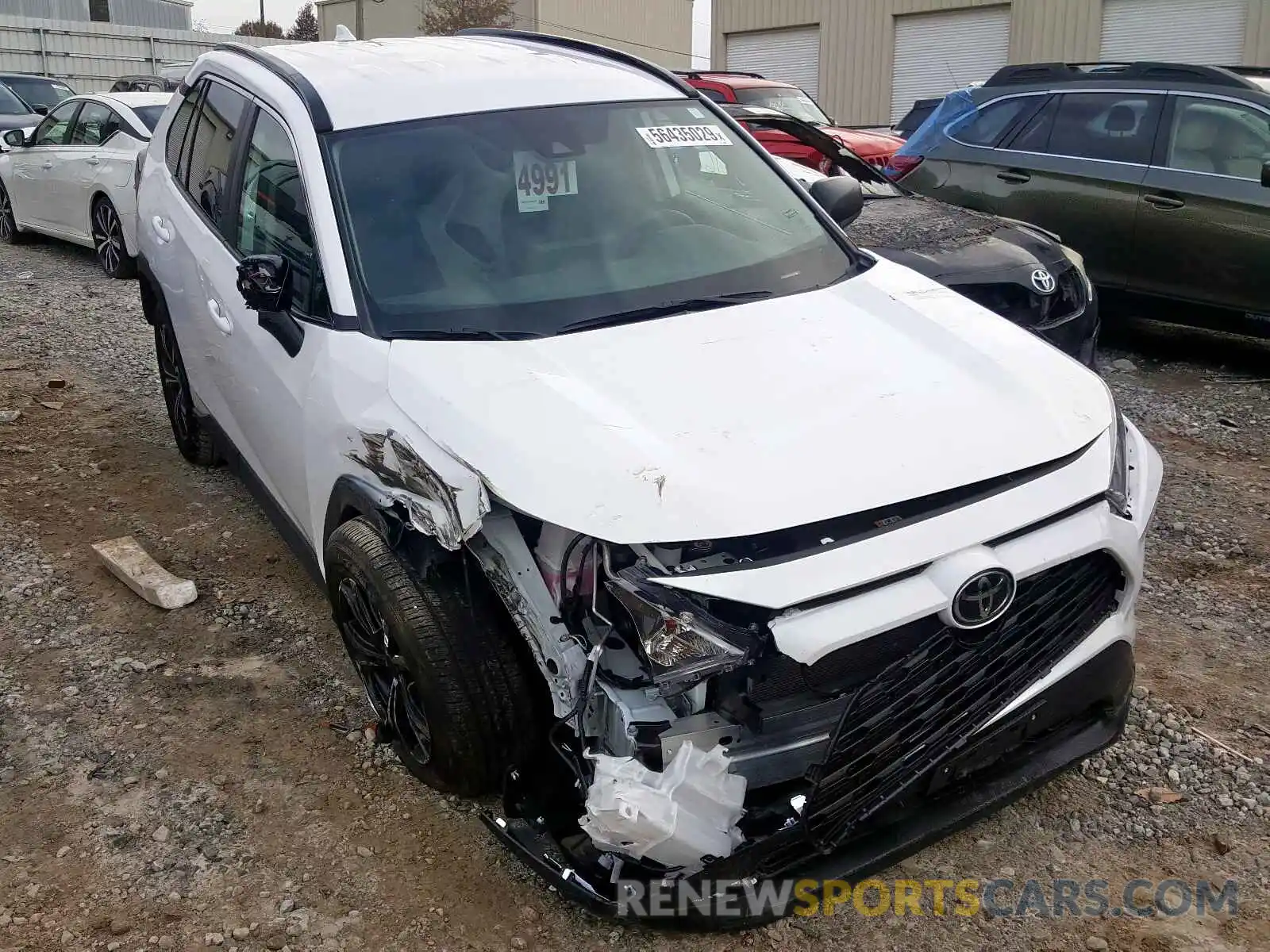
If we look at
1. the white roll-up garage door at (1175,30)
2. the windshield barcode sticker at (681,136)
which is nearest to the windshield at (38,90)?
the windshield barcode sticker at (681,136)

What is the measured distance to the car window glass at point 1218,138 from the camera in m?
6.54

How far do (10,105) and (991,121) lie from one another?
42.1ft

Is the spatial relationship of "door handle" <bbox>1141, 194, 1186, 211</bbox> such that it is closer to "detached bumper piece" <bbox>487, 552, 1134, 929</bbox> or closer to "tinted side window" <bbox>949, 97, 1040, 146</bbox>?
"tinted side window" <bbox>949, 97, 1040, 146</bbox>

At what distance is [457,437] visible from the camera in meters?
2.64

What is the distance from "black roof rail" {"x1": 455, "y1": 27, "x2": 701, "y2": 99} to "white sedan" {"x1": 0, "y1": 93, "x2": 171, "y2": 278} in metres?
4.77

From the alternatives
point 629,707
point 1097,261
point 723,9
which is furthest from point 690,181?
point 723,9

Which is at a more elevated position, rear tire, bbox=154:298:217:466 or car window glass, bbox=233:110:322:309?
car window glass, bbox=233:110:322:309

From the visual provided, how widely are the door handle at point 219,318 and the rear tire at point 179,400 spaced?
910 millimetres

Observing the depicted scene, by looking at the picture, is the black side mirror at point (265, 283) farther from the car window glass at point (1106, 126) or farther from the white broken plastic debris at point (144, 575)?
the car window glass at point (1106, 126)

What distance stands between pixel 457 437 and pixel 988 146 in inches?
245

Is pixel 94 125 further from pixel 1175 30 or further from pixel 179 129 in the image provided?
pixel 1175 30

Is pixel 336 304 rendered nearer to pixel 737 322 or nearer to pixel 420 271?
pixel 420 271

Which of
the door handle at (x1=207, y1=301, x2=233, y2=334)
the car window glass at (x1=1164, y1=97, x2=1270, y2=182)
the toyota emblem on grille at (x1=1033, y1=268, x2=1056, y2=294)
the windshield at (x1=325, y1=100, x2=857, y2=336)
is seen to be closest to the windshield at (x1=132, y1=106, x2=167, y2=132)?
the door handle at (x1=207, y1=301, x2=233, y2=334)

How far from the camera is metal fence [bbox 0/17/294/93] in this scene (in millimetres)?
28547
